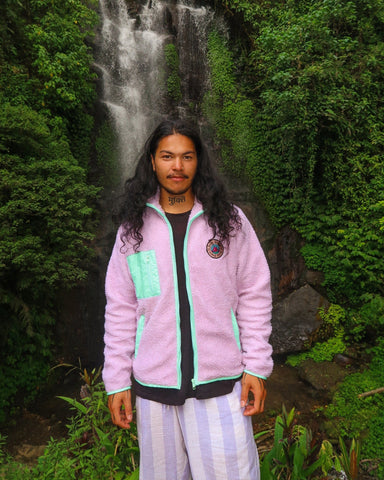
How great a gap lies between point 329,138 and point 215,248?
6104 millimetres

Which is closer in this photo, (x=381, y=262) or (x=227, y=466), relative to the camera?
(x=227, y=466)

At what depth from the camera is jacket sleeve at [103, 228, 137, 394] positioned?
1.60 meters

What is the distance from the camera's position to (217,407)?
58.9 inches

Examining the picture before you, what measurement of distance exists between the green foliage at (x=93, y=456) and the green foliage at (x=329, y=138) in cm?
513

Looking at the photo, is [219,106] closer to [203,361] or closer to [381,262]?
[381,262]

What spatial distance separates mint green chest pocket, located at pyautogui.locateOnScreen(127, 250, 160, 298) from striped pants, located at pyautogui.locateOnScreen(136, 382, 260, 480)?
0.51 metres

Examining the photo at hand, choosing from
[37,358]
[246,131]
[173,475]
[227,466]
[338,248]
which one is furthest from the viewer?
[246,131]

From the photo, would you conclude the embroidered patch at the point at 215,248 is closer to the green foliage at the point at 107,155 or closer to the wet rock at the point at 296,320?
the wet rock at the point at 296,320

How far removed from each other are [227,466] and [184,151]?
1445 mm

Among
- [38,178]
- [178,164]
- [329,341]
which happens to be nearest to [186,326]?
[178,164]

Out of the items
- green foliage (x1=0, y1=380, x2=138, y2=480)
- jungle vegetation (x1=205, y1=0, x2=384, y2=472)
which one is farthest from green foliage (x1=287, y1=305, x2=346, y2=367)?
green foliage (x1=0, y1=380, x2=138, y2=480)

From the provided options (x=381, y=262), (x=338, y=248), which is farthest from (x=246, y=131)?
(x=381, y=262)

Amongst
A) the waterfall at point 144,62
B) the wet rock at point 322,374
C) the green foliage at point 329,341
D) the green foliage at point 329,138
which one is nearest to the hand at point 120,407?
the wet rock at point 322,374

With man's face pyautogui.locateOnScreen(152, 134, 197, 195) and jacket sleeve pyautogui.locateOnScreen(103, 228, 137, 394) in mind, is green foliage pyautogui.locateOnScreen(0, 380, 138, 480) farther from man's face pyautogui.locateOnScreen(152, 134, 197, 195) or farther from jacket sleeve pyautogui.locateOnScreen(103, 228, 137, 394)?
man's face pyautogui.locateOnScreen(152, 134, 197, 195)
